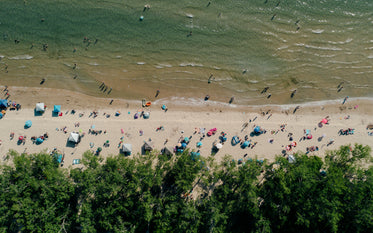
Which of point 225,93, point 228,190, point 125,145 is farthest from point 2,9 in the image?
point 228,190

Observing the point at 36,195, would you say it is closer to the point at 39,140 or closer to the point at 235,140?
the point at 39,140

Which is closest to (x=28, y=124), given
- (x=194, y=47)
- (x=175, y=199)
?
(x=175, y=199)

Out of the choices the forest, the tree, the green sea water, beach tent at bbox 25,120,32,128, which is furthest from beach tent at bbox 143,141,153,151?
beach tent at bbox 25,120,32,128

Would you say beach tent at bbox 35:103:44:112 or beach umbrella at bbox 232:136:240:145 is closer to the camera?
beach tent at bbox 35:103:44:112

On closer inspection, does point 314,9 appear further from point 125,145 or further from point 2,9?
point 2,9

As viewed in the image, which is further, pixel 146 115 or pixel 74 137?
pixel 146 115

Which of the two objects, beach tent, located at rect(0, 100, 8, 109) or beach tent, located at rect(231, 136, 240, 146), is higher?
beach tent, located at rect(231, 136, 240, 146)

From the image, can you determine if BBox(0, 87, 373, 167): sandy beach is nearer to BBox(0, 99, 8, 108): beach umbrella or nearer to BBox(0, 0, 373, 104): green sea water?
BBox(0, 99, 8, 108): beach umbrella

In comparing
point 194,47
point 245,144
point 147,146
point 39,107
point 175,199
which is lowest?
point 175,199
